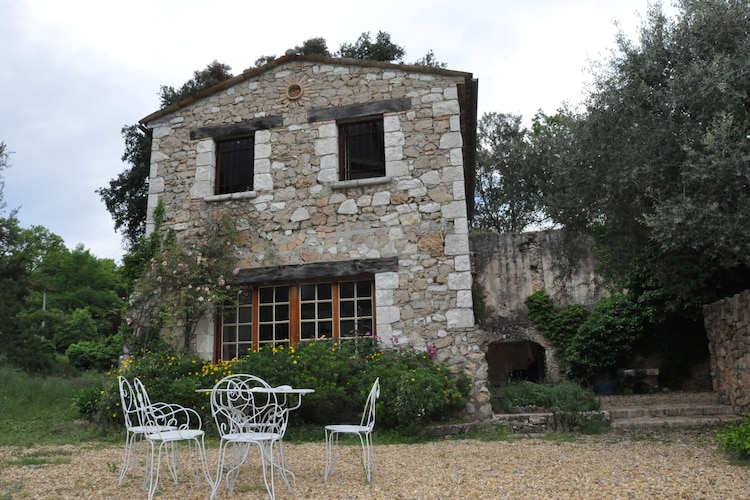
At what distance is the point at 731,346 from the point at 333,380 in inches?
209

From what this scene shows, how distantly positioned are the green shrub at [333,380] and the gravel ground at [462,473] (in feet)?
1.91

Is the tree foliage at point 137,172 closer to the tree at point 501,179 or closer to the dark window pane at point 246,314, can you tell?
the tree at point 501,179

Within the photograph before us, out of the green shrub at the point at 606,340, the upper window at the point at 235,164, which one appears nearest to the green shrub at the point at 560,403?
the green shrub at the point at 606,340

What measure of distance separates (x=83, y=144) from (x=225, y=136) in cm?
386

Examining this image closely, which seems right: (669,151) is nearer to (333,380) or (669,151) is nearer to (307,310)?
(333,380)

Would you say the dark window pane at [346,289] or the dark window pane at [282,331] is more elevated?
the dark window pane at [346,289]

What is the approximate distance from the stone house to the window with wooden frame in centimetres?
1

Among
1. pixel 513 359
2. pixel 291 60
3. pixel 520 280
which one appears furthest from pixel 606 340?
pixel 291 60

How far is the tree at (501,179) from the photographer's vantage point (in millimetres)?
17944

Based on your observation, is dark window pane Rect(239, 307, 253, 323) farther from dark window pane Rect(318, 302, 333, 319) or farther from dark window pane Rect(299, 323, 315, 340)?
dark window pane Rect(318, 302, 333, 319)

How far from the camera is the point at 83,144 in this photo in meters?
10.6

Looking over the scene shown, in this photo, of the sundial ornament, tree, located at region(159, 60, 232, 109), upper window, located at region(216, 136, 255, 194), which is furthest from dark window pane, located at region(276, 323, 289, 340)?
tree, located at region(159, 60, 232, 109)

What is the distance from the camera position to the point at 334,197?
7.85 m

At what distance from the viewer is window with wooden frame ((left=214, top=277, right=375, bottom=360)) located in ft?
24.6
